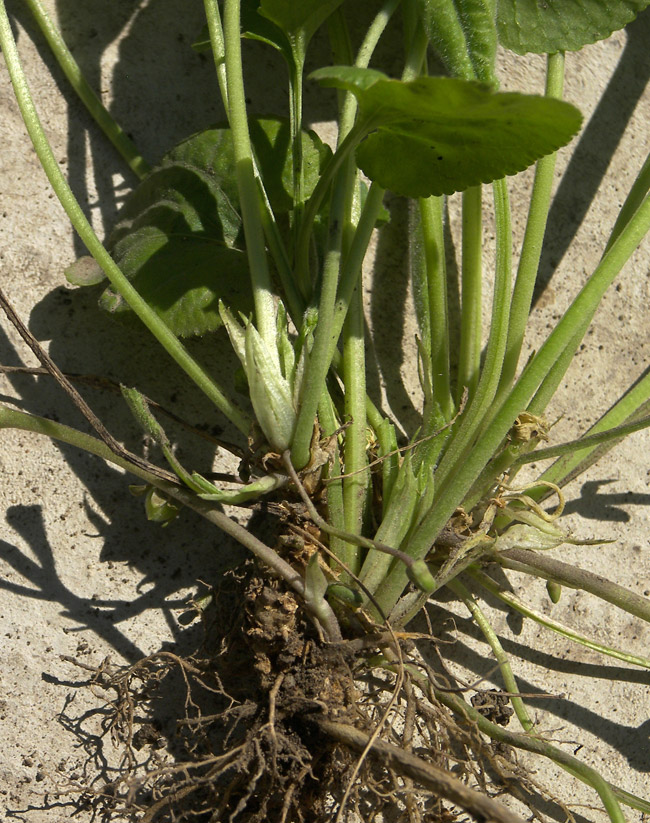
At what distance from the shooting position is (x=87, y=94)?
2.84 ft

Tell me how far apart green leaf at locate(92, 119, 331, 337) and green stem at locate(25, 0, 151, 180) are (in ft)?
0.32

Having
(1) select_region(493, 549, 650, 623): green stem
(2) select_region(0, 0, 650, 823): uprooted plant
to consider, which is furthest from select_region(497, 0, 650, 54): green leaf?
(1) select_region(493, 549, 650, 623): green stem

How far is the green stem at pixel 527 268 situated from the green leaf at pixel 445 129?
0.50ft

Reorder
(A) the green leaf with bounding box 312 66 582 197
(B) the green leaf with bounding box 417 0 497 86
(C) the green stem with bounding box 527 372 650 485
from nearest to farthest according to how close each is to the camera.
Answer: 1. (A) the green leaf with bounding box 312 66 582 197
2. (B) the green leaf with bounding box 417 0 497 86
3. (C) the green stem with bounding box 527 372 650 485

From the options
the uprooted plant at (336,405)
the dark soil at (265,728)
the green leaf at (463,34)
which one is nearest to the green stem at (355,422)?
the uprooted plant at (336,405)

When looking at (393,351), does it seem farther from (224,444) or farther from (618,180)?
(618,180)

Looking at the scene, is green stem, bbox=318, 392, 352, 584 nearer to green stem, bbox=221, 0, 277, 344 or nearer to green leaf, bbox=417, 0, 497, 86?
green stem, bbox=221, 0, 277, 344

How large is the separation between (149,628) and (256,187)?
49cm

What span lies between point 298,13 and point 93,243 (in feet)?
0.98

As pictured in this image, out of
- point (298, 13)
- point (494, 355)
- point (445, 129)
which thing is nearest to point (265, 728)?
point (494, 355)

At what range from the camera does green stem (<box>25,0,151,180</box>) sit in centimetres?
85

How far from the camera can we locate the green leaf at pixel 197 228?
740 millimetres

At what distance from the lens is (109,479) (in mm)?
842

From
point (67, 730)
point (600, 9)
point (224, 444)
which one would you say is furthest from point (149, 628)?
point (600, 9)
